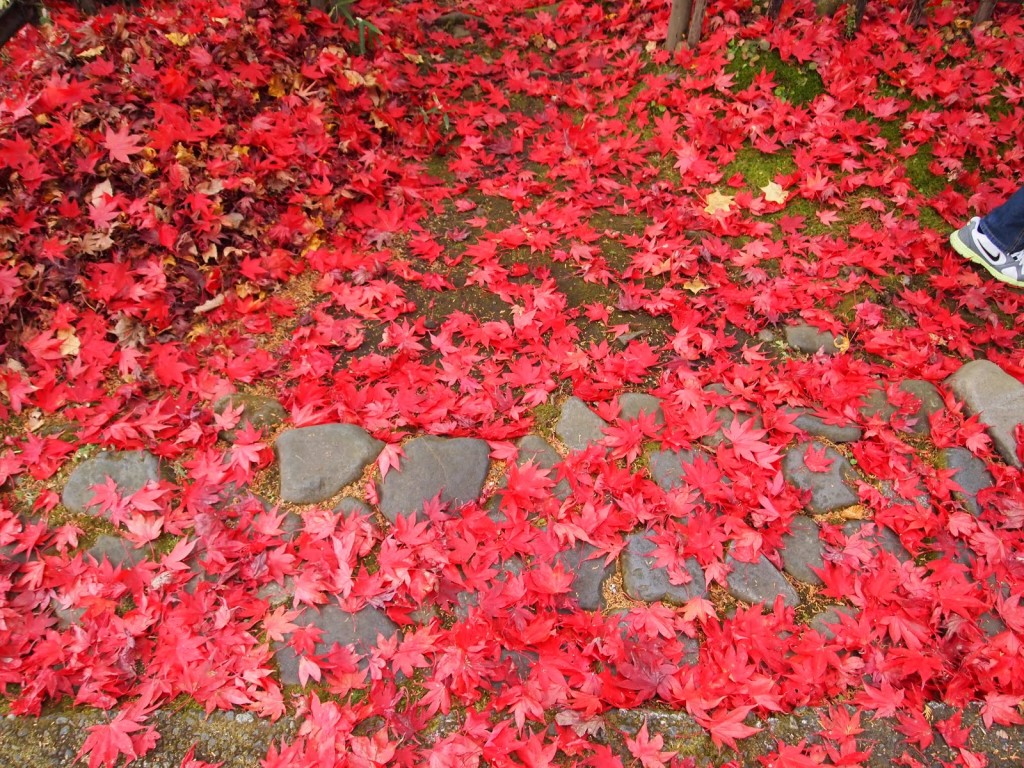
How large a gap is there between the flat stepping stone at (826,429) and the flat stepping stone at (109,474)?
2834mm

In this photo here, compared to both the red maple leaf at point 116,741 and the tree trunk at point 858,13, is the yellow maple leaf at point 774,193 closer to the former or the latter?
the tree trunk at point 858,13

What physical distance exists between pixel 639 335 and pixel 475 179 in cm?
163

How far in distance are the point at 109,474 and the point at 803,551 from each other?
9.51 feet

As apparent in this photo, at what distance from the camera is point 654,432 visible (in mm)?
2918

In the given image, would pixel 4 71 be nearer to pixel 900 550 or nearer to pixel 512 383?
pixel 512 383

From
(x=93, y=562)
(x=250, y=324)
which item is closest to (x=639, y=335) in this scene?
(x=250, y=324)

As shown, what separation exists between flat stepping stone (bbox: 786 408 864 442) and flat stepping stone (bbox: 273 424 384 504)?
1914 mm

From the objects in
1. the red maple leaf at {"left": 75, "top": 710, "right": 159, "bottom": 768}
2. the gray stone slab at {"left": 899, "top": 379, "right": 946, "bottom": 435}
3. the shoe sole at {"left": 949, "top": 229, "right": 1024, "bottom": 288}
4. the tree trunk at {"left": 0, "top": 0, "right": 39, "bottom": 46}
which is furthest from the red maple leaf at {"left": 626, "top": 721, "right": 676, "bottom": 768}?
the tree trunk at {"left": 0, "top": 0, "right": 39, "bottom": 46}

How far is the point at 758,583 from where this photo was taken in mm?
2570

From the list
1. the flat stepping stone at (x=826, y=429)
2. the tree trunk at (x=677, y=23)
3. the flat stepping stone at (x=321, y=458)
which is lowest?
the flat stepping stone at (x=321, y=458)

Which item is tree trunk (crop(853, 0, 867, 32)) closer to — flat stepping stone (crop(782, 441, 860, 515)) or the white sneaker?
the white sneaker

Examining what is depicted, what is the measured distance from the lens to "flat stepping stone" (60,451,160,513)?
2.68m

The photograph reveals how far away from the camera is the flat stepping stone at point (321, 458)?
278cm

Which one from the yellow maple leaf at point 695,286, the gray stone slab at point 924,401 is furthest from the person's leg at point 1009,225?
the yellow maple leaf at point 695,286
